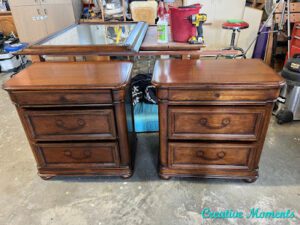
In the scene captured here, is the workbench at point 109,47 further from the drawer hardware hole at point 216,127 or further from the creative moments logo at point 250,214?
the creative moments logo at point 250,214

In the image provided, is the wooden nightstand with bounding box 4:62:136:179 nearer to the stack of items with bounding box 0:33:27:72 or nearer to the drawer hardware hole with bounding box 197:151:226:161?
the drawer hardware hole with bounding box 197:151:226:161

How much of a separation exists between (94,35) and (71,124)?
33.0 inches

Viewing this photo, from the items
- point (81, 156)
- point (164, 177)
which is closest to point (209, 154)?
point (164, 177)

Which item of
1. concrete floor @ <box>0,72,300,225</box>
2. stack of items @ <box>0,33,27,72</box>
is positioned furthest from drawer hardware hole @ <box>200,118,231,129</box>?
stack of items @ <box>0,33,27,72</box>

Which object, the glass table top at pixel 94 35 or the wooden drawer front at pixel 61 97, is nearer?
the wooden drawer front at pixel 61 97

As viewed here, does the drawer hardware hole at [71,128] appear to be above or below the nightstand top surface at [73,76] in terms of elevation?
below

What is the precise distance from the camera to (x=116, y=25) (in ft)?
6.99

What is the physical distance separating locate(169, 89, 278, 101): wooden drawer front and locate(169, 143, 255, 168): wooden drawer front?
0.30 metres

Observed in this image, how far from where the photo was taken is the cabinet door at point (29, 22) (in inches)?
131

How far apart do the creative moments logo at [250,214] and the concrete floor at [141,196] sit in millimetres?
19

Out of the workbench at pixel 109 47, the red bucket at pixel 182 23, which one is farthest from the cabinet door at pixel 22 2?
the red bucket at pixel 182 23

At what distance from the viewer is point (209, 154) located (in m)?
1.37

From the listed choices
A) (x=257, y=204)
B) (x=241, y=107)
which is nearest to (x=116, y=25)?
(x=241, y=107)

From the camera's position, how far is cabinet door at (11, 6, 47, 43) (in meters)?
3.33
